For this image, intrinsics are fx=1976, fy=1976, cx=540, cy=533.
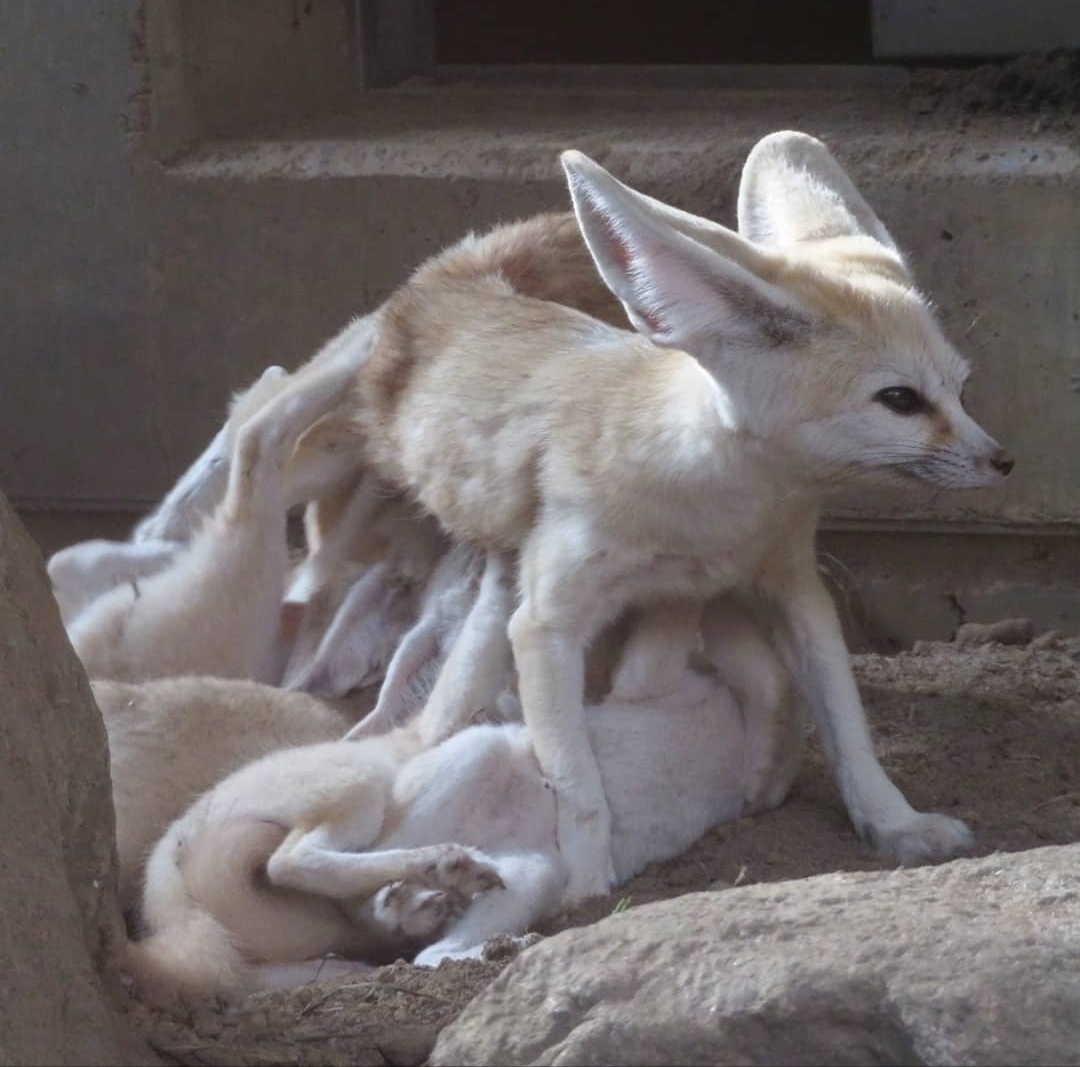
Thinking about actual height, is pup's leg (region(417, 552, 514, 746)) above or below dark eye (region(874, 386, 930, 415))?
below

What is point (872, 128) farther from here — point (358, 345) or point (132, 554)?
point (132, 554)

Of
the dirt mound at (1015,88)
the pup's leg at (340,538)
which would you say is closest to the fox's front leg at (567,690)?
the pup's leg at (340,538)

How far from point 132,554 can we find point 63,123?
1.30m

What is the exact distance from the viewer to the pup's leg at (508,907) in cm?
345

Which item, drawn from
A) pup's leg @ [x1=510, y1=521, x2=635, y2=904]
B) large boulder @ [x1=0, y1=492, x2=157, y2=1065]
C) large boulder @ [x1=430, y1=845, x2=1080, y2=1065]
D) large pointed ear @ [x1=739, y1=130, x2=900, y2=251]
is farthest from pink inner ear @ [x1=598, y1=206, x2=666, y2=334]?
large boulder @ [x1=430, y1=845, x2=1080, y2=1065]

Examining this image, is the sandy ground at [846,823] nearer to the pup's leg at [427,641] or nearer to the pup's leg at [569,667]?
the pup's leg at [569,667]

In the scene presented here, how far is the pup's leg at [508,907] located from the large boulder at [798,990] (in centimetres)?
87

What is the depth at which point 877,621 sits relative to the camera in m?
5.45

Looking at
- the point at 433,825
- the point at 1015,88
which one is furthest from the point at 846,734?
the point at 1015,88

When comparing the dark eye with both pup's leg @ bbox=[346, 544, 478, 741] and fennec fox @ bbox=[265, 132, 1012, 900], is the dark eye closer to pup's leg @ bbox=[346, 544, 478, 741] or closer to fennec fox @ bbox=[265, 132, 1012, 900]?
fennec fox @ bbox=[265, 132, 1012, 900]

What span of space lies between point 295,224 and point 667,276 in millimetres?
2176

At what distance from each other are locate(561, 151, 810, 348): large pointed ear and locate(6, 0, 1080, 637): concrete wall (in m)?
1.60

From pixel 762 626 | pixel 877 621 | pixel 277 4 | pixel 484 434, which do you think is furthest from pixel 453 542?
pixel 277 4

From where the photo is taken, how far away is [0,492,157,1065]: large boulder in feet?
8.27
